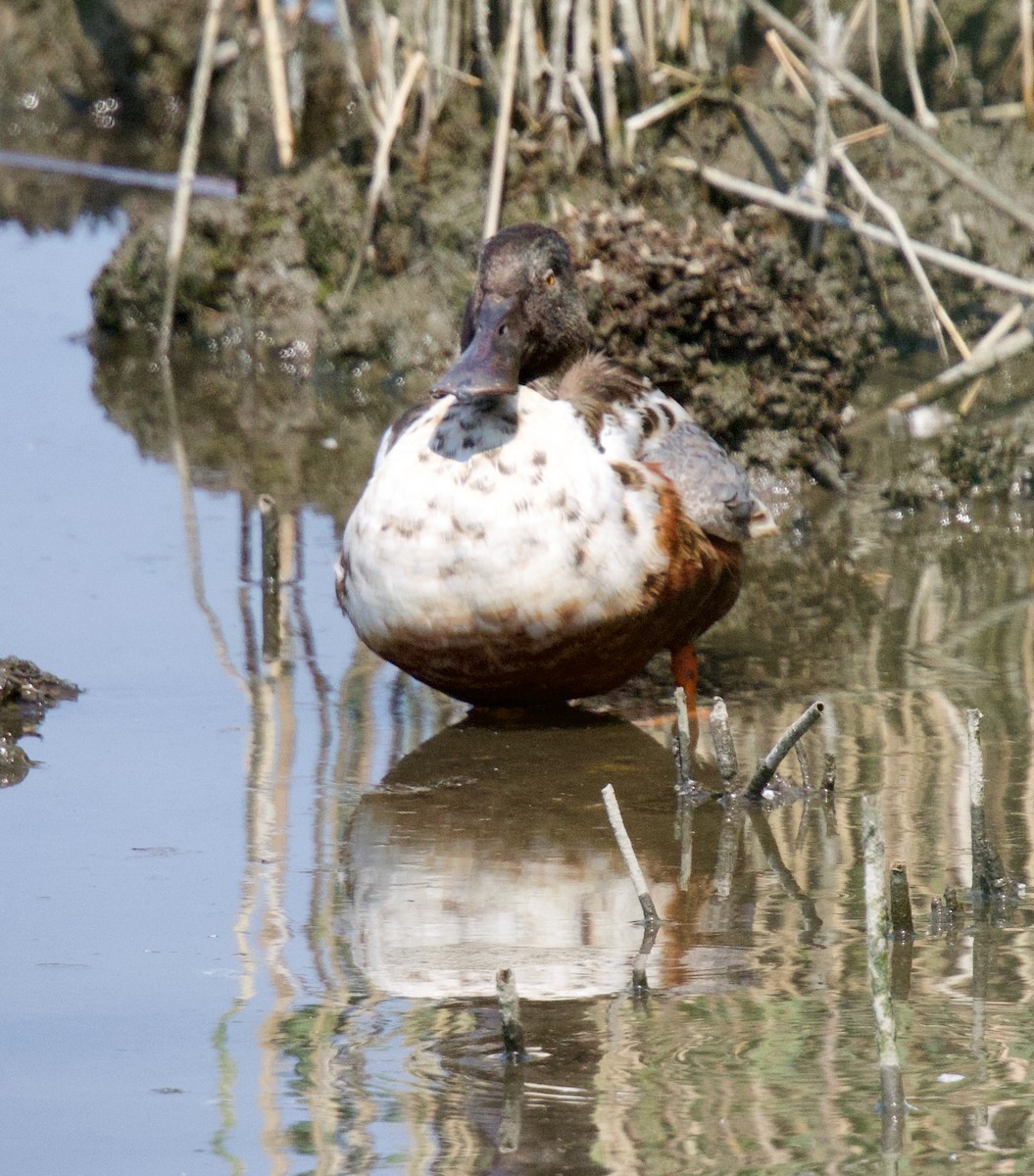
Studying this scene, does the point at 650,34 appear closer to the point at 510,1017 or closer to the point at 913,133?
the point at 913,133

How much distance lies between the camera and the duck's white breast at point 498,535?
14.6 ft

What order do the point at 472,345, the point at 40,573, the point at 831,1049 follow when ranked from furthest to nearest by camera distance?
1. the point at 40,573
2. the point at 472,345
3. the point at 831,1049

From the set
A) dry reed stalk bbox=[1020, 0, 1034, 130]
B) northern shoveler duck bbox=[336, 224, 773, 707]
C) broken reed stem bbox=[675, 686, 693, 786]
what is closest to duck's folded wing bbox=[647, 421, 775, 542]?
northern shoveler duck bbox=[336, 224, 773, 707]

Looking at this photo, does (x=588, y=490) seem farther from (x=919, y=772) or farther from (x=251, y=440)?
(x=251, y=440)

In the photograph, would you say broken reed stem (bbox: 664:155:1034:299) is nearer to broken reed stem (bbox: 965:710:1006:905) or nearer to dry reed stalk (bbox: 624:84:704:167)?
dry reed stalk (bbox: 624:84:704:167)

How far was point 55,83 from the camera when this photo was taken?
13875mm

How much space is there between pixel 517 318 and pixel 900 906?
2.02 m

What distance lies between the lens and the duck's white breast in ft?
14.6

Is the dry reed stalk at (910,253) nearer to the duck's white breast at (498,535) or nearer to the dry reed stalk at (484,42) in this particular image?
the dry reed stalk at (484,42)

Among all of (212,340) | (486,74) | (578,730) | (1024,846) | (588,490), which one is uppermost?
(486,74)

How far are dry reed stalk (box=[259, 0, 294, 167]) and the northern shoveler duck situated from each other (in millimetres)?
3622

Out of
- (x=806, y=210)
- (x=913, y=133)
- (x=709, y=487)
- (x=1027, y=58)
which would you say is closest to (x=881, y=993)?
(x=913, y=133)

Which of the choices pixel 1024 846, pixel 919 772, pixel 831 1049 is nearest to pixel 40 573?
pixel 919 772

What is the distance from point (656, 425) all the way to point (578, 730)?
32.0 inches
